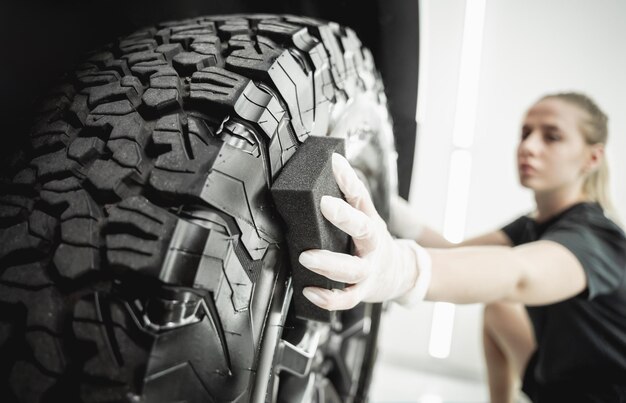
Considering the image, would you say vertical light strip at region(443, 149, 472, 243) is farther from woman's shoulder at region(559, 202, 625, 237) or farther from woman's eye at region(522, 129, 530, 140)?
woman's shoulder at region(559, 202, 625, 237)

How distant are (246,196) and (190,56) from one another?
0.22 metres

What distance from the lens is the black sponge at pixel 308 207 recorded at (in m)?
0.39

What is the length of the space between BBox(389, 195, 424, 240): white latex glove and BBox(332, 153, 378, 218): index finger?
62cm

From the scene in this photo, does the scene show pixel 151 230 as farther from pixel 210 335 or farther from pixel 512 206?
pixel 512 206

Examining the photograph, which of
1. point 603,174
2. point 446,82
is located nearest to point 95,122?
point 446,82

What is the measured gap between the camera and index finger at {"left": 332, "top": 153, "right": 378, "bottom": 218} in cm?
46

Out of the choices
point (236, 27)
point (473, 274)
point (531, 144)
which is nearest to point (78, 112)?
point (236, 27)

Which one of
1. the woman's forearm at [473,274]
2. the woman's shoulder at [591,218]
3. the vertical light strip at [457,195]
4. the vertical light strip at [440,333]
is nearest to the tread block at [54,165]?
the woman's forearm at [473,274]

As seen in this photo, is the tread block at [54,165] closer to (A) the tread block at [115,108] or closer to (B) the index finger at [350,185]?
(A) the tread block at [115,108]

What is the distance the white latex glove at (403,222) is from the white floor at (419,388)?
0.51m

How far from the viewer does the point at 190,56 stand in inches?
18.4

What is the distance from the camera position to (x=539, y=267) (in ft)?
2.42

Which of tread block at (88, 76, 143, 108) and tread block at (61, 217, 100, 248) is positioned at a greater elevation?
tread block at (88, 76, 143, 108)

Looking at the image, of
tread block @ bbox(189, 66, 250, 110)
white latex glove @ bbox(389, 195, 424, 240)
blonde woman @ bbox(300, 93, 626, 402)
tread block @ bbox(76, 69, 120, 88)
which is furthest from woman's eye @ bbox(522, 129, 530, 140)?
tread block @ bbox(76, 69, 120, 88)
